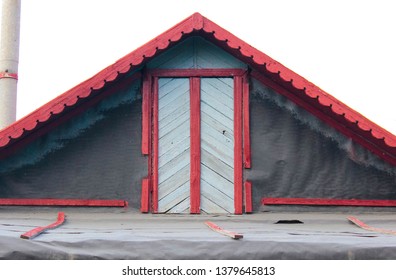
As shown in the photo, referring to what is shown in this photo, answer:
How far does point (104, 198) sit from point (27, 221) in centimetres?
123

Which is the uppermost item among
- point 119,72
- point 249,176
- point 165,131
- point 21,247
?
point 119,72

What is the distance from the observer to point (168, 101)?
726 centimetres

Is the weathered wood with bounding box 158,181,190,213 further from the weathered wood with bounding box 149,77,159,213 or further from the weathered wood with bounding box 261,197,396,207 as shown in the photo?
the weathered wood with bounding box 261,197,396,207

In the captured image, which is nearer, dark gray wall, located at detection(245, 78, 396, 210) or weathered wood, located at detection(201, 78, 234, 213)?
weathered wood, located at detection(201, 78, 234, 213)

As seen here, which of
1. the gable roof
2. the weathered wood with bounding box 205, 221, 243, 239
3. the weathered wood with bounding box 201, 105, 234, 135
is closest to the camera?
the weathered wood with bounding box 205, 221, 243, 239

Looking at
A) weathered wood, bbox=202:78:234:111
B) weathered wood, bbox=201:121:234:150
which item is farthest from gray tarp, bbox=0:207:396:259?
weathered wood, bbox=202:78:234:111

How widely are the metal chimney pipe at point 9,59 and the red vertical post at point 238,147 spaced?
21.9 ft

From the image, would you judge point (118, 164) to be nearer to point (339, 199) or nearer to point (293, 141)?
point (293, 141)

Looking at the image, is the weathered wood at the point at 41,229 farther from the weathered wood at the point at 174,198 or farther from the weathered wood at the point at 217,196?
the weathered wood at the point at 217,196

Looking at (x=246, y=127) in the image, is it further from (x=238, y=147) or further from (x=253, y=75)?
(x=253, y=75)

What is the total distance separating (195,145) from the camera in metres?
7.12

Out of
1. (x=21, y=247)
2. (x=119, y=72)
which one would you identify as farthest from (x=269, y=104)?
(x=21, y=247)

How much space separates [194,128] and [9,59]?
7081mm

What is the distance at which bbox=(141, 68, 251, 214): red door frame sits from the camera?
7.03 meters
